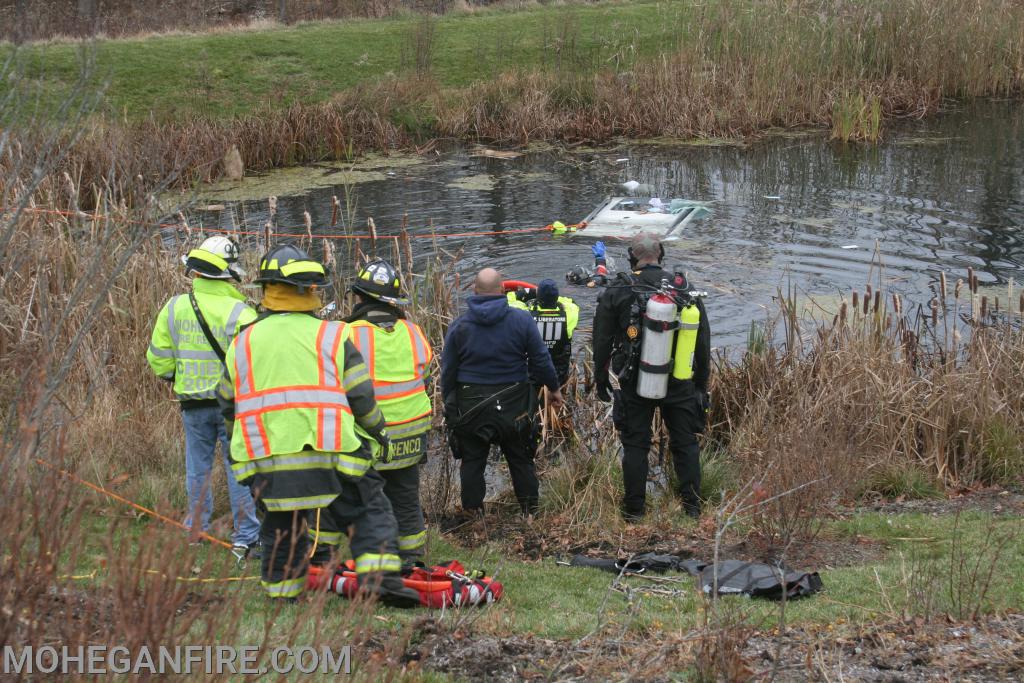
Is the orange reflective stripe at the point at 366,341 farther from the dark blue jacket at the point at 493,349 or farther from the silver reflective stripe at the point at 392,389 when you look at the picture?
the dark blue jacket at the point at 493,349

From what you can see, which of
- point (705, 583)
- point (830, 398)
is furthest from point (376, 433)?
point (830, 398)

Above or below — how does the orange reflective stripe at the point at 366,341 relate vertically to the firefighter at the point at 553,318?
above

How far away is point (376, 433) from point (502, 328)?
6.44 feet

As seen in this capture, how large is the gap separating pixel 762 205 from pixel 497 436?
34.2 feet

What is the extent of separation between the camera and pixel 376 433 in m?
5.20

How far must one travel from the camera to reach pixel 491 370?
7051 mm

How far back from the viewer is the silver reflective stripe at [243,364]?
4898 mm

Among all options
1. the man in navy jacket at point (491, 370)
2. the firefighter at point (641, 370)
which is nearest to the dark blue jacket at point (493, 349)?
the man in navy jacket at point (491, 370)

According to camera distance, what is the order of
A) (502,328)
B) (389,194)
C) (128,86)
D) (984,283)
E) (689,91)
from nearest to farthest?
(502,328) < (984,283) < (389,194) < (689,91) < (128,86)

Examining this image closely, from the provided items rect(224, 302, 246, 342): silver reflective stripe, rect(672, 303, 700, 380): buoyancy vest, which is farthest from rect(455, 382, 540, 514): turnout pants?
rect(224, 302, 246, 342): silver reflective stripe

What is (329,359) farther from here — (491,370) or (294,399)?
(491,370)

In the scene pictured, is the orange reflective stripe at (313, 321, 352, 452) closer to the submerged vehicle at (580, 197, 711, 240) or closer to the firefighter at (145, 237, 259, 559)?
the firefighter at (145, 237, 259, 559)

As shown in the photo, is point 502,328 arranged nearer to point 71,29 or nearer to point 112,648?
point 112,648

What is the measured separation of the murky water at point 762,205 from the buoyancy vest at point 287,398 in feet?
18.1
